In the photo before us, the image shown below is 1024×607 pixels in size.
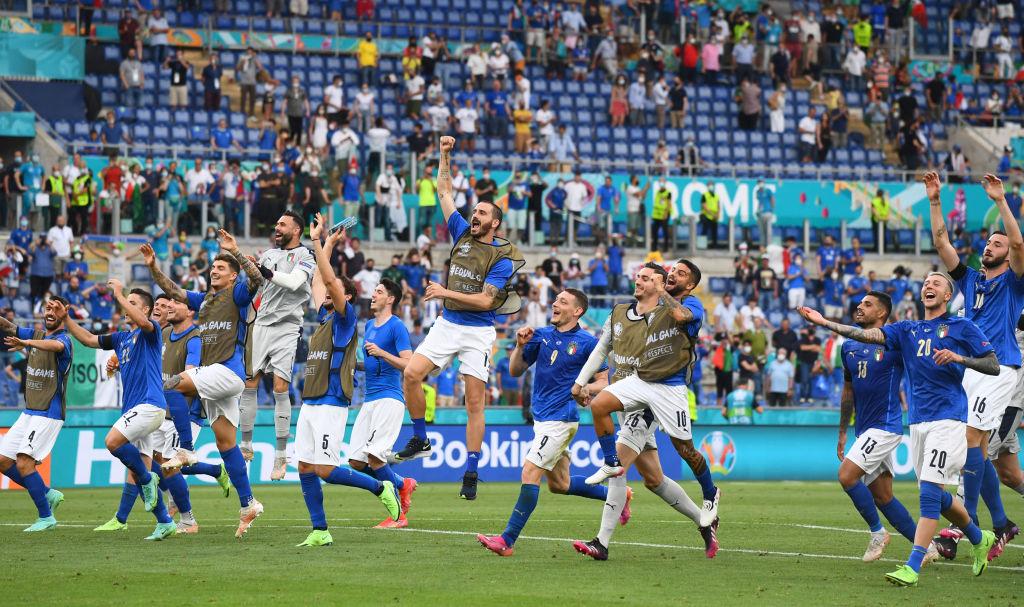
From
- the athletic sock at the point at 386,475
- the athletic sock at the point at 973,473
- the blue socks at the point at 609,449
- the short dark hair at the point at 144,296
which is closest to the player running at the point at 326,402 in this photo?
the athletic sock at the point at 386,475

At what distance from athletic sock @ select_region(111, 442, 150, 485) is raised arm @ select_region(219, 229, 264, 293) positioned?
6.84 ft

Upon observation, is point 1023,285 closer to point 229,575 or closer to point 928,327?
point 928,327

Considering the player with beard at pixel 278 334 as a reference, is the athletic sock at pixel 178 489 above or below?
below

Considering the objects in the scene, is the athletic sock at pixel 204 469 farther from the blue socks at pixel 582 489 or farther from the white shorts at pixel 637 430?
the white shorts at pixel 637 430

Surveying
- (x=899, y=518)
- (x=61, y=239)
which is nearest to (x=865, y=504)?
(x=899, y=518)

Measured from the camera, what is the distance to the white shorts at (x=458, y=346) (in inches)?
611

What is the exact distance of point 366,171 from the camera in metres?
35.0

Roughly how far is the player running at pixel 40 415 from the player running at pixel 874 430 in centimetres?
834

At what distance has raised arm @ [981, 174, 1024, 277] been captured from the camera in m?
13.6

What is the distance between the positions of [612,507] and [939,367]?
10.4ft

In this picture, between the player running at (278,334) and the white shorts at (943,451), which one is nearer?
the white shorts at (943,451)

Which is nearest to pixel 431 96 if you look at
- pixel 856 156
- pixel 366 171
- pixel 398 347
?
pixel 366 171

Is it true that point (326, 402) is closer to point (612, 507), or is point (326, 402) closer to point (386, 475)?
point (386, 475)

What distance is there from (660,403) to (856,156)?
3116cm
